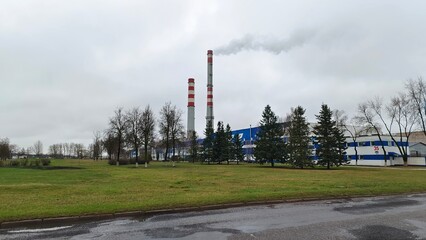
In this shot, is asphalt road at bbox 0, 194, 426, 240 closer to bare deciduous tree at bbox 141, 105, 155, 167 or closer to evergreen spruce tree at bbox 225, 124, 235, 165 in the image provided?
bare deciduous tree at bbox 141, 105, 155, 167

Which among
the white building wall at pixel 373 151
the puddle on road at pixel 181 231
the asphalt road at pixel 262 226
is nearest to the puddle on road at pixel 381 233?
the asphalt road at pixel 262 226

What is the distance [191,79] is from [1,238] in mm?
81078

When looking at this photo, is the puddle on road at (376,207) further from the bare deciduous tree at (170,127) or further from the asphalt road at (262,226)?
the bare deciduous tree at (170,127)

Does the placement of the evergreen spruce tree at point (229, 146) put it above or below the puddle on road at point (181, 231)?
above

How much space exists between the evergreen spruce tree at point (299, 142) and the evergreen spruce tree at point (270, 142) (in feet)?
6.27

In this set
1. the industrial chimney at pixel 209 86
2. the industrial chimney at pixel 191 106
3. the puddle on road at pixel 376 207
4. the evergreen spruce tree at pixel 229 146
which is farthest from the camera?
the industrial chimney at pixel 191 106

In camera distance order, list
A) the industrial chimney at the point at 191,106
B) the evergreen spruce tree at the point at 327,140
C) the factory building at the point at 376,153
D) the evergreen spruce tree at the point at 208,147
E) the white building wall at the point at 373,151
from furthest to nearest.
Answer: the industrial chimney at the point at 191,106
the evergreen spruce tree at the point at 208,147
the white building wall at the point at 373,151
the factory building at the point at 376,153
the evergreen spruce tree at the point at 327,140

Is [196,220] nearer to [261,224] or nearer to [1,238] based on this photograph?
[261,224]

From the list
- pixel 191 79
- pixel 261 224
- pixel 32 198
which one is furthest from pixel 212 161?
pixel 261 224

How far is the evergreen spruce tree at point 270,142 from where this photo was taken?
5241cm

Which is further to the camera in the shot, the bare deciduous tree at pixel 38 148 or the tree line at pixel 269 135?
the bare deciduous tree at pixel 38 148

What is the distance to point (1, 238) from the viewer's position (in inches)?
309

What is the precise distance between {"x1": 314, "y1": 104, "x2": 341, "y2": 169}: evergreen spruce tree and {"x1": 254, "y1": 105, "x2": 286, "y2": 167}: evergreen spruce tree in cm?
604

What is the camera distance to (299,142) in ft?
163
